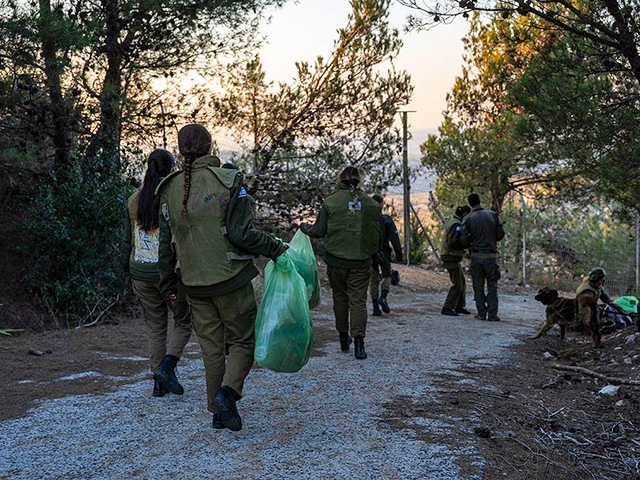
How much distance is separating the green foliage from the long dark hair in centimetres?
583

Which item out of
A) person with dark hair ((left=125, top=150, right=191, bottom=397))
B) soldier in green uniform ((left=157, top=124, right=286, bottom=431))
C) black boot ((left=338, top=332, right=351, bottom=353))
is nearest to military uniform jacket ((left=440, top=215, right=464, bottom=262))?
black boot ((left=338, top=332, right=351, bottom=353))

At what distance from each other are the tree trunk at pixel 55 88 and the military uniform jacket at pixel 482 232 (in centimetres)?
623

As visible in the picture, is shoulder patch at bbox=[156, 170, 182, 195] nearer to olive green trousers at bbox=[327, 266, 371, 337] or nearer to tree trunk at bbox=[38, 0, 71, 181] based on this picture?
olive green trousers at bbox=[327, 266, 371, 337]

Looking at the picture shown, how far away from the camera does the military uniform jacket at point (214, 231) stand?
444 centimetres

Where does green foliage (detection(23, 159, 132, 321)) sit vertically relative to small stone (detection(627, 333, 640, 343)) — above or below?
above

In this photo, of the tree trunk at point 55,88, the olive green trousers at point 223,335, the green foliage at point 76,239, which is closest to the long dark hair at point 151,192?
the olive green trousers at point 223,335

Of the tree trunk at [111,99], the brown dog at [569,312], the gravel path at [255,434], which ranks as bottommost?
the gravel path at [255,434]

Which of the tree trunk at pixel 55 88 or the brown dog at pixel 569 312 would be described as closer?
the tree trunk at pixel 55 88

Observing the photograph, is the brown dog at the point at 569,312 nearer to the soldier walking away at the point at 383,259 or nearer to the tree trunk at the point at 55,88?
the soldier walking away at the point at 383,259

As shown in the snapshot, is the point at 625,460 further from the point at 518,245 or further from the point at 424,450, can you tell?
the point at 518,245

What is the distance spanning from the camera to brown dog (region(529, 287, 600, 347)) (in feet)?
28.3

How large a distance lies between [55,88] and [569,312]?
7.48 m

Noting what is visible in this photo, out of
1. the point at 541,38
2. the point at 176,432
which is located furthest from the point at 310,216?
the point at 176,432

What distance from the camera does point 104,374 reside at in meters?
6.75
